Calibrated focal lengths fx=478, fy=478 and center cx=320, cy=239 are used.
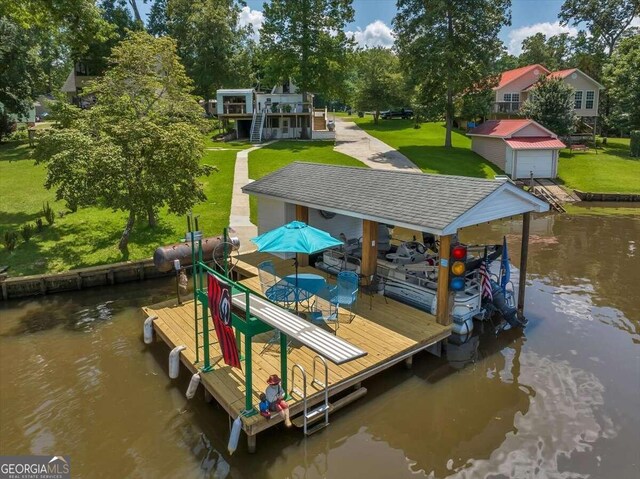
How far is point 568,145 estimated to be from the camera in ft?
149

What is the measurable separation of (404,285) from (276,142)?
34584 mm

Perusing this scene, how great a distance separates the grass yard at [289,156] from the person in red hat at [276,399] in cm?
2359

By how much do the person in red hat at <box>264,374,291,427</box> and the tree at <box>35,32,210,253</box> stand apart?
1045 cm

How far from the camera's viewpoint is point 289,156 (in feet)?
123

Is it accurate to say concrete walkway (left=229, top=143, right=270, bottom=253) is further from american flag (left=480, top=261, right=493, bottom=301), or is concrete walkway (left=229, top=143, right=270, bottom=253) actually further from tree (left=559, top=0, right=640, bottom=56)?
tree (left=559, top=0, right=640, bottom=56)

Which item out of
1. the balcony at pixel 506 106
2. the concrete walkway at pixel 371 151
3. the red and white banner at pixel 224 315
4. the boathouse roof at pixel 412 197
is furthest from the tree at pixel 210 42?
the red and white banner at pixel 224 315

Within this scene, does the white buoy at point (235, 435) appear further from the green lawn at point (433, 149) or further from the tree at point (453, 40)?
the tree at point (453, 40)

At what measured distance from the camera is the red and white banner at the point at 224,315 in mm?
8875

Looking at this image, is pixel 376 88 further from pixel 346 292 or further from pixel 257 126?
pixel 346 292

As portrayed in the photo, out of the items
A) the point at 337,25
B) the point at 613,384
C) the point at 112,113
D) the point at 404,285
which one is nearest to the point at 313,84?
the point at 337,25

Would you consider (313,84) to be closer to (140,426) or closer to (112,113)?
(112,113)

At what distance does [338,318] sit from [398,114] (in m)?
60.7

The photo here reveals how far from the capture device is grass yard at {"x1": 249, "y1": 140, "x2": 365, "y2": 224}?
3385cm

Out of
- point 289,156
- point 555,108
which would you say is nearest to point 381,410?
point 289,156
